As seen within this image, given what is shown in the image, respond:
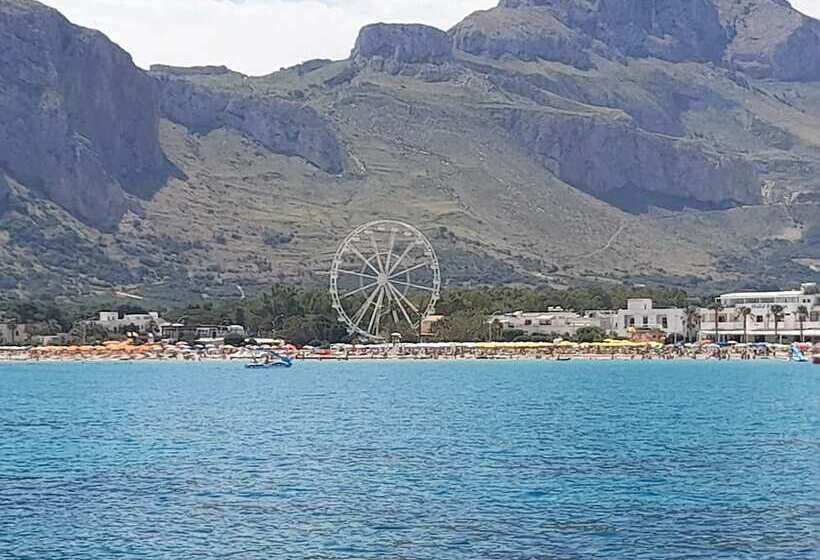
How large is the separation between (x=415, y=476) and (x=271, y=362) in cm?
11844

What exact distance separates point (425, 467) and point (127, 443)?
18.2 metres

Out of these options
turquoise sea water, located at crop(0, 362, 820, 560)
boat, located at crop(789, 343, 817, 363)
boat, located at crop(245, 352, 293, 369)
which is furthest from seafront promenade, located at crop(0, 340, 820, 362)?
turquoise sea water, located at crop(0, 362, 820, 560)

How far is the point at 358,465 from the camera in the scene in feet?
211

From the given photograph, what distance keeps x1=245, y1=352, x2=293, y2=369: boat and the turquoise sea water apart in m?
61.3

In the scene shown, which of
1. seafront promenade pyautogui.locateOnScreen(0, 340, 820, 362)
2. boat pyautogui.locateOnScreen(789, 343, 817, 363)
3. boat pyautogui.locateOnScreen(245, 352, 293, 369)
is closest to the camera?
boat pyautogui.locateOnScreen(789, 343, 817, 363)

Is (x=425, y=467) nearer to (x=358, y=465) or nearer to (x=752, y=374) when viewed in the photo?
(x=358, y=465)

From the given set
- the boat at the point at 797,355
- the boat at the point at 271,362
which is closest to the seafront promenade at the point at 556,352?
the boat at the point at 797,355

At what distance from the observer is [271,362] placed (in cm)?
17775

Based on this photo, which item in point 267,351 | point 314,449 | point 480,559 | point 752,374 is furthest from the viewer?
point 267,351

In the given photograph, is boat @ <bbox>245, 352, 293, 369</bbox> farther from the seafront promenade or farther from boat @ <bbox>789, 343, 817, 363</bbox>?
boat @ <bbox>789, 343, 817, 363</bbox>

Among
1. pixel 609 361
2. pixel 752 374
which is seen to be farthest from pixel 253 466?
pixel 609 361

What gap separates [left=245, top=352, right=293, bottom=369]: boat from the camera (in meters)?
177

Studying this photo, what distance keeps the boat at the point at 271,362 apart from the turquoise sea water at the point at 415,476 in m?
61.3

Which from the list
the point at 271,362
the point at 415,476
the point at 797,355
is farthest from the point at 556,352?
the point at 415,476
